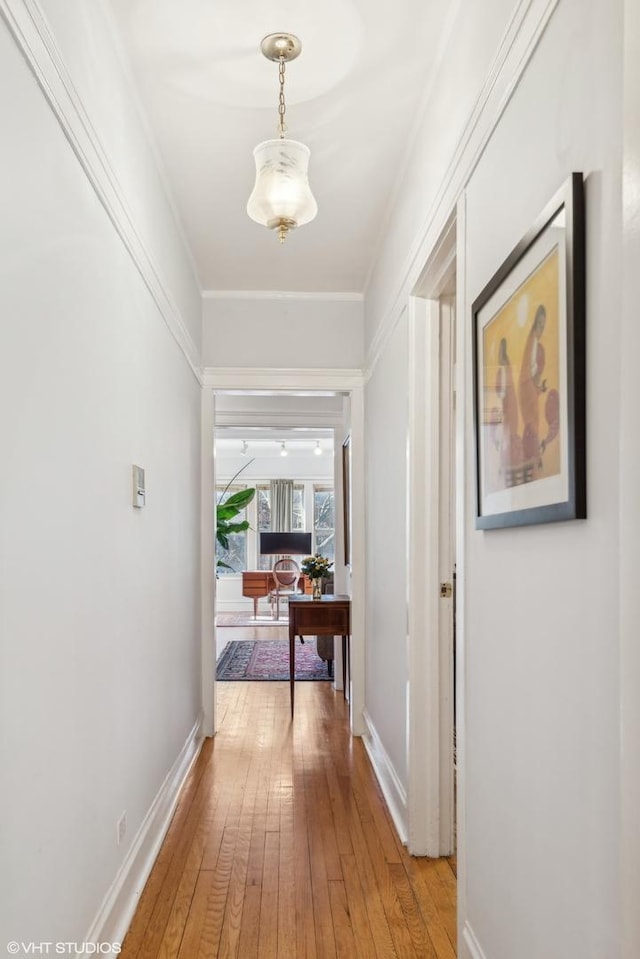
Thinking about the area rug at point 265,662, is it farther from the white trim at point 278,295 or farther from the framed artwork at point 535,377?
the framed artwork at point 535,377

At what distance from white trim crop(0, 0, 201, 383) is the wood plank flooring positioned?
2.13 meters

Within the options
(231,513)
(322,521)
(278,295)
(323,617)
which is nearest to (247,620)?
(231,513)

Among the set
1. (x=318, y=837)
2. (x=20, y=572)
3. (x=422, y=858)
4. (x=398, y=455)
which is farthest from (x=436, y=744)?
(x=20, y=572)

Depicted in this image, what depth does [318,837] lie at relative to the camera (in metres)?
2.91

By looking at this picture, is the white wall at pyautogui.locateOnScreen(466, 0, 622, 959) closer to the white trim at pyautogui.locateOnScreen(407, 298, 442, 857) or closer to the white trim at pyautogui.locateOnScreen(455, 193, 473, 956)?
the white trim at pyautogui.locateOnScreen(455, 193, 473, 956)

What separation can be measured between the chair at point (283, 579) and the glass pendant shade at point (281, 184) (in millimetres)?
8623

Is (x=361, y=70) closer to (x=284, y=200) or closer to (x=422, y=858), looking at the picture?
(x=284, y=200)

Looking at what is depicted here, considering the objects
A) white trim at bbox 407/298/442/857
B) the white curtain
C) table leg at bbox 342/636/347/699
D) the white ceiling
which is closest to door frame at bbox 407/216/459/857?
white trim at bbox 407/298/442/857

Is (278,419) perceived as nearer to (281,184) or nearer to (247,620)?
(281,184)

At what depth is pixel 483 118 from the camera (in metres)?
1.78

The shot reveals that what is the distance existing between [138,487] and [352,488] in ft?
7.26

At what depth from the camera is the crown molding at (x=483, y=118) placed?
1443mm

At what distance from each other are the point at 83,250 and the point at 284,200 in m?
0.64

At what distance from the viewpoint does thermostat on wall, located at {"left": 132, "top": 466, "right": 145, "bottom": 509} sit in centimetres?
247
